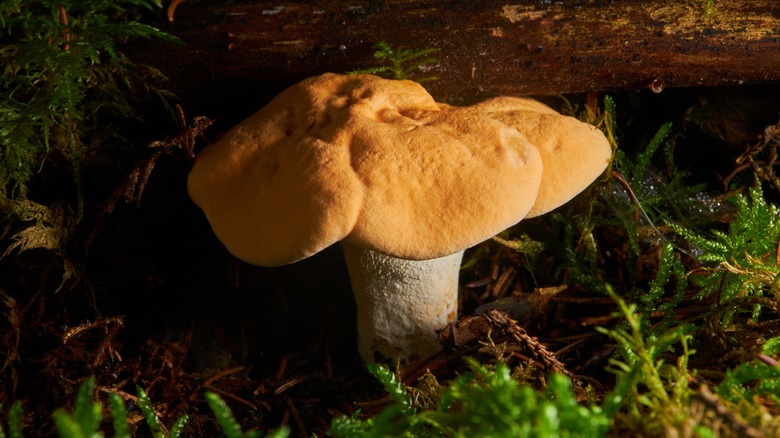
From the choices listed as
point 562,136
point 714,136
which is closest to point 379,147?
point 562,136

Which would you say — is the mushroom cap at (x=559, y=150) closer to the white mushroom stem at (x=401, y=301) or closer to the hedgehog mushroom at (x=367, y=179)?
the hedgehog mushroom at (x=367, y=179)

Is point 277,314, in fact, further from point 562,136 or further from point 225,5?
point 562,136

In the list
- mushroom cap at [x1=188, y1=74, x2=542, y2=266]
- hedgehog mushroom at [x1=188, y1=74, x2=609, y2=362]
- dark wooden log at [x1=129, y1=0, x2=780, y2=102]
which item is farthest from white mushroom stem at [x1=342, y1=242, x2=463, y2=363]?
dark wooden log at [x1=129, y1=0, x2=780, y2=102]

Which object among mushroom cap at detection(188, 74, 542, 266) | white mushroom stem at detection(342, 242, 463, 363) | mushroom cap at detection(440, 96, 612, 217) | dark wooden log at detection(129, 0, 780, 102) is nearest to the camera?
mushroom cap at detection(188, 74, 542, 266)

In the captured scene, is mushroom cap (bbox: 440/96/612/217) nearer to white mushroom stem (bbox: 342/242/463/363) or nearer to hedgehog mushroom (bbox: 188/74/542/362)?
hedgehog mushroom (bbox: 188/74/542/362)

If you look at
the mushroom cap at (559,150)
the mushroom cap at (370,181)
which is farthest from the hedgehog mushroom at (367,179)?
the mushroom cap at (559,150)

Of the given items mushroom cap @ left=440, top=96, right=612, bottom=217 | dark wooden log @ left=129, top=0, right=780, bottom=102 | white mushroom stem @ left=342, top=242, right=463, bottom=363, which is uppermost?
dark wooden log @ left=129, top=0, right=780, bottom=102

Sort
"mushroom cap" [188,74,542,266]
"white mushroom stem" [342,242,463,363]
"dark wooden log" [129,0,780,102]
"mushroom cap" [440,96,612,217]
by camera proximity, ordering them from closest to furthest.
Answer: "mushroom cap" [188,74,542,266]
"mushroom cap" [440,96,612,217]
"white mushroom stem" [342,242,463,363]
"dark wooden log" [129,0,780,102]

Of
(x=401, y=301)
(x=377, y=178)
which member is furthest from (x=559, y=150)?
(x=401, y=301)
